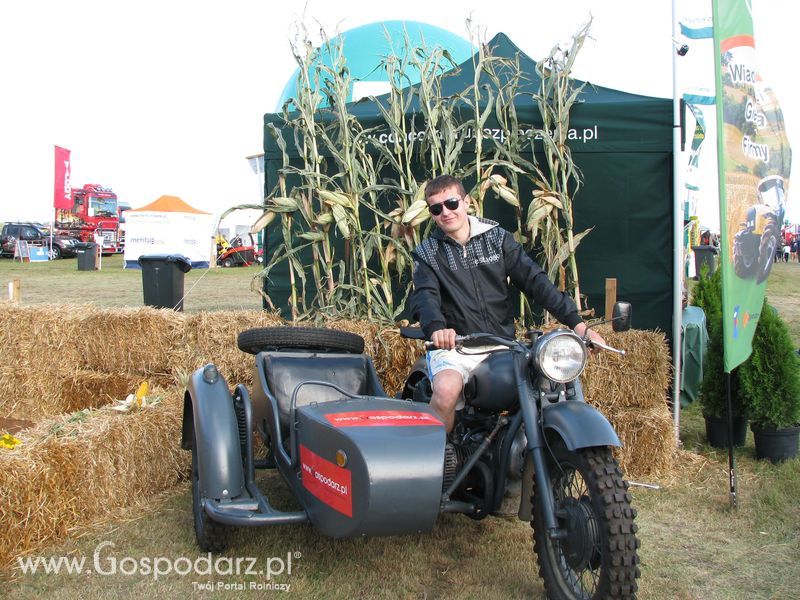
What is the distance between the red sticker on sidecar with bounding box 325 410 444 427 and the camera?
258 cm

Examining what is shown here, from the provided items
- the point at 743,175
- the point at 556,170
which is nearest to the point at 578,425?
the point at 743,175

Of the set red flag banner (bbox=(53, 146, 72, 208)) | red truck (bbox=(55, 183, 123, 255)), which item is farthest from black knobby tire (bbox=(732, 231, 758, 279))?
red truck (bbox=(55, 183, 123, 255))

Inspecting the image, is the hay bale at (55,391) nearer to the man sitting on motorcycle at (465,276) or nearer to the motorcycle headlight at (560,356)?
the man sitting on motorcycle at (465,276)

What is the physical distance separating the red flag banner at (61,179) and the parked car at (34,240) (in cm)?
170

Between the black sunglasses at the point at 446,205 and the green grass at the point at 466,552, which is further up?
the black sunglasses at the point at 446,205

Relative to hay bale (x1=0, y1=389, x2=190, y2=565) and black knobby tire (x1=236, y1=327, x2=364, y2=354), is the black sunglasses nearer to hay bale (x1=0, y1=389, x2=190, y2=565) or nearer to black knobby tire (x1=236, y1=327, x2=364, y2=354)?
black knobby tire (x1=236, y1=327, x2=364, y2=354)

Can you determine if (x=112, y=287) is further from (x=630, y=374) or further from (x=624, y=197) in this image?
(x=630, y=374)

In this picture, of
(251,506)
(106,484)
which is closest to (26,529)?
(106,484)

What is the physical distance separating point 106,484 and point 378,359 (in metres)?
1.71

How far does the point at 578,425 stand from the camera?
2471 mm

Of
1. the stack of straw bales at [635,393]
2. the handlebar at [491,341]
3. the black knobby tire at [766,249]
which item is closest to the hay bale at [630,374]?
the stack of straw bales at [635,393]

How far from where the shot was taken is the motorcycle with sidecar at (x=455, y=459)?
242cm

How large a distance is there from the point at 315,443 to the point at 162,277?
215 inches

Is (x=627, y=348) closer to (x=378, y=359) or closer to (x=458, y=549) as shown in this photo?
(x=378, y=359)
